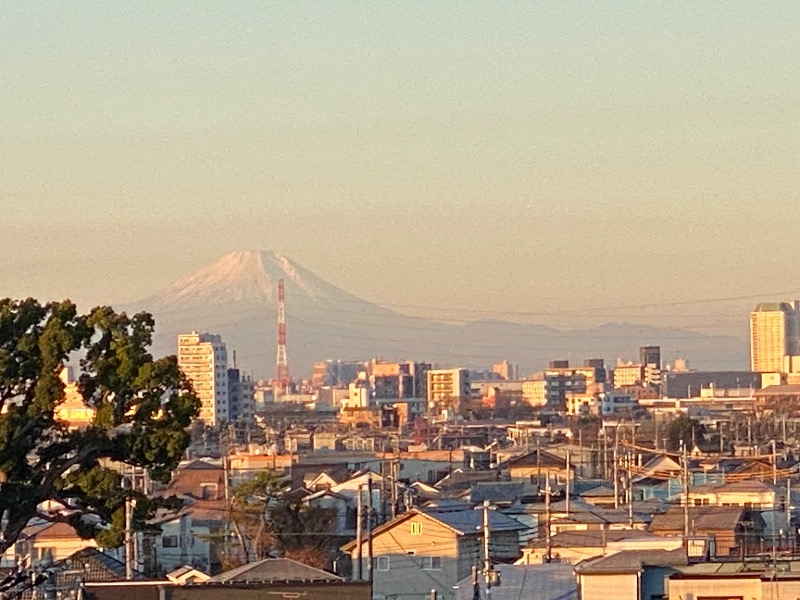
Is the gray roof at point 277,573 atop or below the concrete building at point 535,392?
below

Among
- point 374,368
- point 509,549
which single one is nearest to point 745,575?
point 509,549

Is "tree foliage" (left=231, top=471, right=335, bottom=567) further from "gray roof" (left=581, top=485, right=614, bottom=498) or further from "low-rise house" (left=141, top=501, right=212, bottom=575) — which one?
"gray roof" (left=581, top=485, right=614, bottom=498)

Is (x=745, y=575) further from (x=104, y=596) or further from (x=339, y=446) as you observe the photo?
(x=339, y=446)

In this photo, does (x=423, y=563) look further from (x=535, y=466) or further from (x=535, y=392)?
(x=535, y=392)

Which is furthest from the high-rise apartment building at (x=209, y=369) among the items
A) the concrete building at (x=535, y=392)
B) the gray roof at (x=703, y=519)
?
the gray roof at (x=703, y=519)

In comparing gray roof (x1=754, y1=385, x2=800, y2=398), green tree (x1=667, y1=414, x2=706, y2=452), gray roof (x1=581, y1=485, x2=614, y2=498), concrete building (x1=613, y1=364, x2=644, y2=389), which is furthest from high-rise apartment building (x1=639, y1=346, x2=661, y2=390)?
gray roof (x1=581, y1=485, x2=614, y2=498)

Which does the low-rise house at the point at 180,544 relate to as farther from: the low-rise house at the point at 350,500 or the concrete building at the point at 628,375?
the concrete building at the point at 628,375
